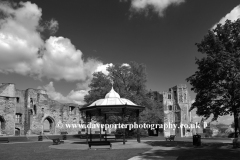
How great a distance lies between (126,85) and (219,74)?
1893 centimetres

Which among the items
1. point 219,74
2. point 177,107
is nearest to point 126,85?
point 219,74

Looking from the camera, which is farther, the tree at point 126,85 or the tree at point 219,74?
the tree at point 126,85

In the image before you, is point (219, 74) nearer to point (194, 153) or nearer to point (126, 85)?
point (194, 153)

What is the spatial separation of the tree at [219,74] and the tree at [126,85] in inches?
550

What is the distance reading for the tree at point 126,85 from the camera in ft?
108

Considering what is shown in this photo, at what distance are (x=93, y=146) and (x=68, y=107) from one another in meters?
30.0

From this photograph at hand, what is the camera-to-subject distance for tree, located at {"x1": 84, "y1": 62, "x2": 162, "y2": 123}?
32.8 meters

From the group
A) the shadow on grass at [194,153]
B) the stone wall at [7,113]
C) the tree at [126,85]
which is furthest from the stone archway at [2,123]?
the shadow on grass at [194,153]

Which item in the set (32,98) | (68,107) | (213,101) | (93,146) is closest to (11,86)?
(32,98)

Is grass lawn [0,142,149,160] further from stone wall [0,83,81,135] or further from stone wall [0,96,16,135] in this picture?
stone wall [0,83,81,135]

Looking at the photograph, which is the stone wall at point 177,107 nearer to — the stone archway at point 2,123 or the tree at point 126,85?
the tree at point 126,85

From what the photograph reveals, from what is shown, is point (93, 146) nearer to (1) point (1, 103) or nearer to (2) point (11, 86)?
(1) point (1, 103)

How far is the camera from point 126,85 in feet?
115

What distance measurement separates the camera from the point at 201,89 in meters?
19.2
